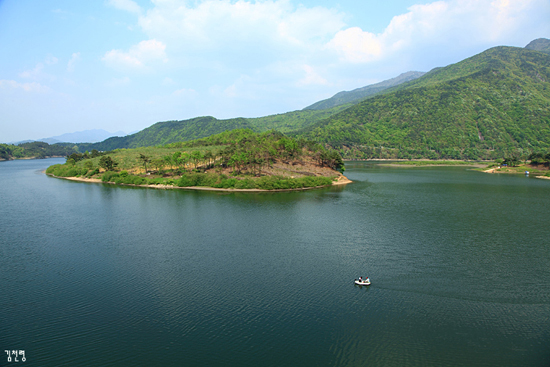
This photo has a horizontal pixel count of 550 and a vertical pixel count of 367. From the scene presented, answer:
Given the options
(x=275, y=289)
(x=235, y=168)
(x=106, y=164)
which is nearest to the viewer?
(x=275, y=289)

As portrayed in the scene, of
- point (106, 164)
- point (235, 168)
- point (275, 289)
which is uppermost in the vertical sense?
point (106, 164)

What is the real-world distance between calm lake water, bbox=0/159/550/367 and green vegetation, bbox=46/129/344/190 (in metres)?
31.7

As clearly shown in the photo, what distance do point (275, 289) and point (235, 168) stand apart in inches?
2627

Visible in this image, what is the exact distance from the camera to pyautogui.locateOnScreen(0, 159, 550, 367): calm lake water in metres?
17.9

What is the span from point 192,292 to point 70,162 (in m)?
123

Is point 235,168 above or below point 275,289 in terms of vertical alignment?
above

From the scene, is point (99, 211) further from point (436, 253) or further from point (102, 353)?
point (436, 253)

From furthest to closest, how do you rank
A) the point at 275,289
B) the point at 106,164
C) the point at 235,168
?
the point at 106,164 < the point at 235,168 < the point at 275,289

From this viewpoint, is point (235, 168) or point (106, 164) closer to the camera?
point (235, 168)

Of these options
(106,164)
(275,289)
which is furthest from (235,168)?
(275,289)

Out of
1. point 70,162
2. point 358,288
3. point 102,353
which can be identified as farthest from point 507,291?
point 70,162

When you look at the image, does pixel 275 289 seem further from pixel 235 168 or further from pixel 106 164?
pixel 106 164

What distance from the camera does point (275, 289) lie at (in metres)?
24.4

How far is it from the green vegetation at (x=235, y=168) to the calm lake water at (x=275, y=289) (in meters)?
31.7
